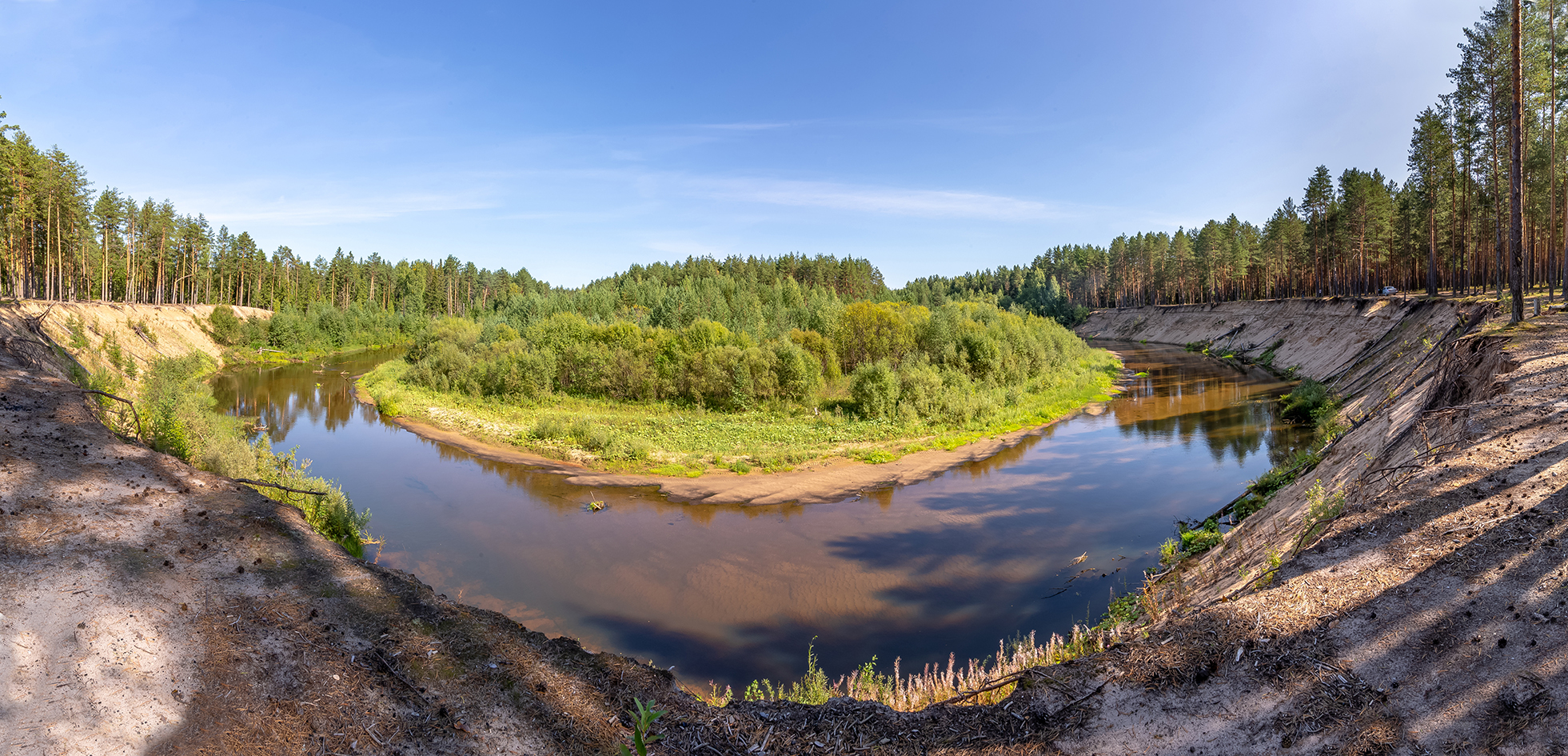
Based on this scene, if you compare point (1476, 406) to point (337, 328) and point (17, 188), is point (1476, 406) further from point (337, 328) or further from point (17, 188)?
point (337, 328)

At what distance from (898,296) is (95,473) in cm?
9689

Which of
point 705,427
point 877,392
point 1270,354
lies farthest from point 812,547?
point 1270,354

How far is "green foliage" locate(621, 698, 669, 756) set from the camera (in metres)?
4.92

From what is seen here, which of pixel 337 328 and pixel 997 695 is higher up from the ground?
pixel 337 328

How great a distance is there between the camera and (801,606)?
48.9ft

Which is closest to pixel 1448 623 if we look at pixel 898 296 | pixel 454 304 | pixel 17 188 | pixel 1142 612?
pixel 1142 612

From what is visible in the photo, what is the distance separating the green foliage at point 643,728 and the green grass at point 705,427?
21006mm

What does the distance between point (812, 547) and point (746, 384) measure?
836 inches

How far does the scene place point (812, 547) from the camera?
1861 centimetres

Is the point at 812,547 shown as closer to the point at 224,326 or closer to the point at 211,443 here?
the point at 211,443

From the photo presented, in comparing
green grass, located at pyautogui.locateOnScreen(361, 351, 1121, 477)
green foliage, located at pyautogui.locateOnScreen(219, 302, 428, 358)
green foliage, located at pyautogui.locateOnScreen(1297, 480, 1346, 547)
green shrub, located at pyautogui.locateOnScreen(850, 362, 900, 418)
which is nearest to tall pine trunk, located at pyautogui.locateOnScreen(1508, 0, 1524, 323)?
green foliage, located at pyautogui.locateOnScreen(1297, 480, 1346, 547)

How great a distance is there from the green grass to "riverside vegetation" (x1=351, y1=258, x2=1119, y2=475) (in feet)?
0.42

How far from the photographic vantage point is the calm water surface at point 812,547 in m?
13.7

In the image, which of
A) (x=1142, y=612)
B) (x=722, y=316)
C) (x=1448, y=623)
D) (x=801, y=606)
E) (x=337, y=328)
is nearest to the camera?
(x=1448, y=623)
